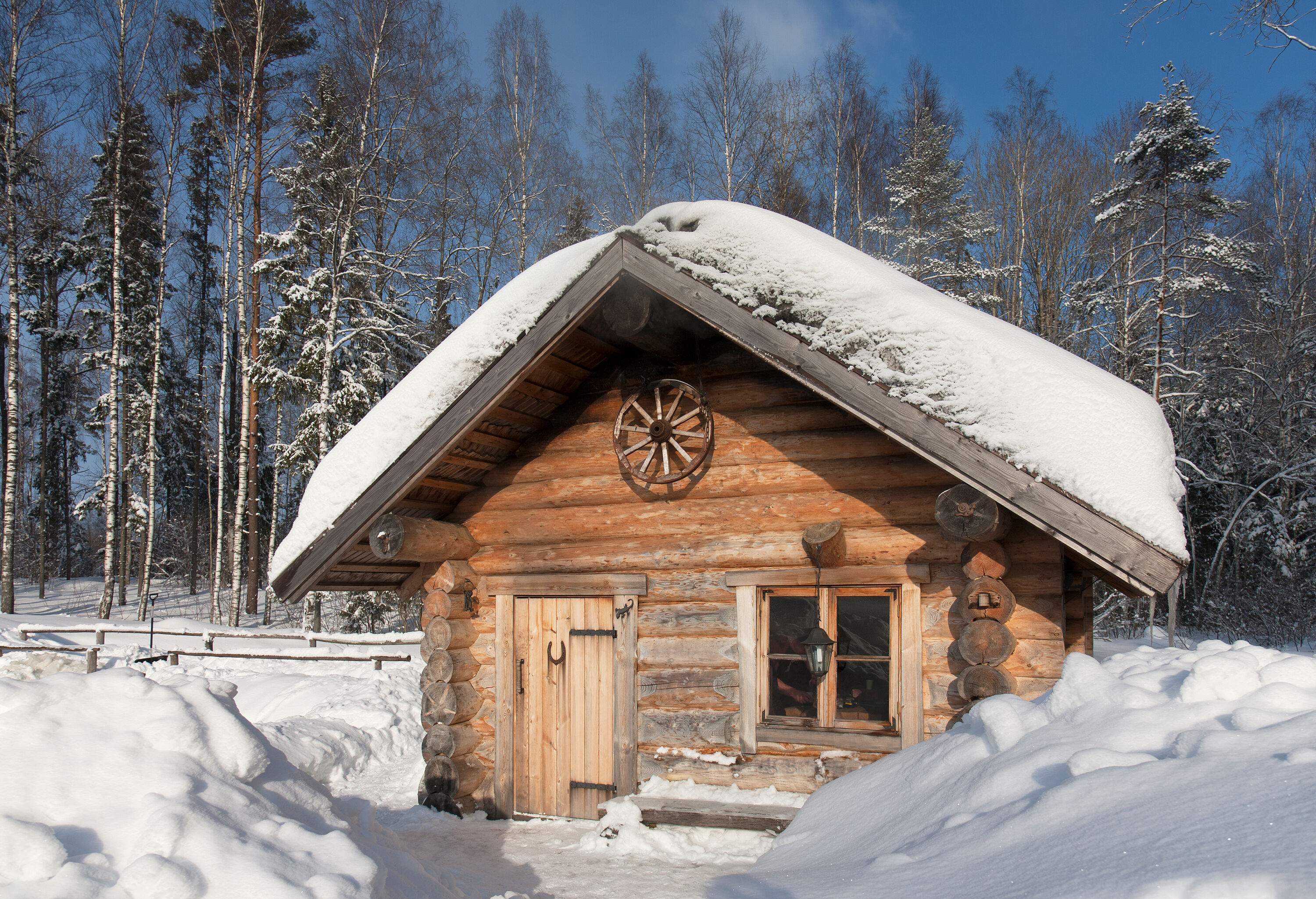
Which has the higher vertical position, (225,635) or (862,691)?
(862,691)

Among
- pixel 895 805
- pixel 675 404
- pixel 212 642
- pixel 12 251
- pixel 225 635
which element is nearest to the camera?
pixel 895 805

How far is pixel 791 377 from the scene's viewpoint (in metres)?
5.58

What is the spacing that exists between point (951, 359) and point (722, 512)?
2.13m

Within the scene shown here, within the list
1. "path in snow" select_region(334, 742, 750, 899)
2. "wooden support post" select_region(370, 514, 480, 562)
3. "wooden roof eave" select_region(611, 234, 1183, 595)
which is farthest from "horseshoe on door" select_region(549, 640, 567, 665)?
"wooden roof eave" select_region(611, 234, 1183, 595)

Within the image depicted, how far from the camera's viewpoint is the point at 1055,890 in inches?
92.3

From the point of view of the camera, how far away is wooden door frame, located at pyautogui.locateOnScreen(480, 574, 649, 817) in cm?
634

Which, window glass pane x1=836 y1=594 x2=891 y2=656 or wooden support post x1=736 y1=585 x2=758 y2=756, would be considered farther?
window glass pane x1=836 y1=594 x2=891 y2=656

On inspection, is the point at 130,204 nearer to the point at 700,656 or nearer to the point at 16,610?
the point at 16,610

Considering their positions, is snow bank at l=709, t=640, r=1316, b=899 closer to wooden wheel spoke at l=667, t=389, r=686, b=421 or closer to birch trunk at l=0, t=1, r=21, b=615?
wooden wheel spoke at l=667, t=389, r=686, b=421

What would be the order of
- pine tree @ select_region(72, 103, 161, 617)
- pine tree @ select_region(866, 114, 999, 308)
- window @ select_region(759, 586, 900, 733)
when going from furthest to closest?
pine tree @ select_region(866, 114, 999, 308) < pine tree @ select_region(72, 103, 161, 617) < window @ select_region(759, 586, 900, 733)

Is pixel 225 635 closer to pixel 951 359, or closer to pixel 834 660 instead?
pixel 834 660

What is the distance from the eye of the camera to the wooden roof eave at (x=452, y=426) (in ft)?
Answer: 18.3

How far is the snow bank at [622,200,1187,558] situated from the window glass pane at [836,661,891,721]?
6.81 feet

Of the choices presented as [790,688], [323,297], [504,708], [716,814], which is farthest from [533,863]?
[323,297]
